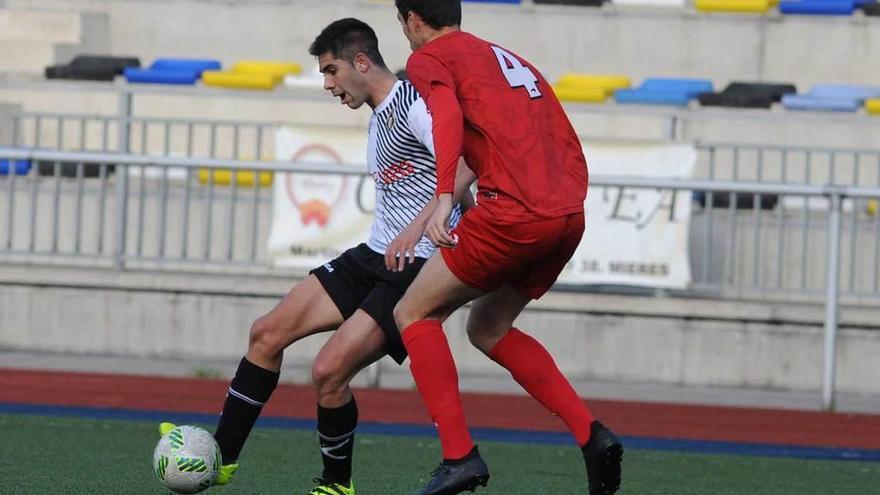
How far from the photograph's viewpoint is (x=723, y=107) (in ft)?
50.8

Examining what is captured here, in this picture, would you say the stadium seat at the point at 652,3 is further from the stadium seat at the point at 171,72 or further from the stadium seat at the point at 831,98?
the stadium seat at the point at 171,72

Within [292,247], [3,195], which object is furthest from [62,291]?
[292,247]

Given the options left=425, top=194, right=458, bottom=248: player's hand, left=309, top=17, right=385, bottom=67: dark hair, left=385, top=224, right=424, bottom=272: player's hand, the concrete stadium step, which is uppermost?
the concrete stadium step

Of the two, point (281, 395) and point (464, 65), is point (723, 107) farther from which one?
point (464, 65)

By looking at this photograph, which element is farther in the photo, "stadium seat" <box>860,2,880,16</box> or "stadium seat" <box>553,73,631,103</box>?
"stadium seat" <box>860,2,880,16</box>

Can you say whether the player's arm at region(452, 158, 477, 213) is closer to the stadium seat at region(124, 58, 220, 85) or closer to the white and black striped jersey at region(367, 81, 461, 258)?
the white and black striped jersey at region(367, 81, 461, 258)

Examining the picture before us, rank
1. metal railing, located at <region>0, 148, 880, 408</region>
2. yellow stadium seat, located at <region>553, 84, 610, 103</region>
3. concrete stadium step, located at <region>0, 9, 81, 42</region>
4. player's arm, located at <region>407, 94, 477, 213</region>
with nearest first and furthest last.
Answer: player's arm, located at <region>407, 94, 477, 213</region>
metal railing, located at <region>0, 148, 880, 408</region>
yellow stadium seat, located at <region>553, 84, 610, 103</region>
concrete stadium step, located at <region>0, 9, 81, 42</region>

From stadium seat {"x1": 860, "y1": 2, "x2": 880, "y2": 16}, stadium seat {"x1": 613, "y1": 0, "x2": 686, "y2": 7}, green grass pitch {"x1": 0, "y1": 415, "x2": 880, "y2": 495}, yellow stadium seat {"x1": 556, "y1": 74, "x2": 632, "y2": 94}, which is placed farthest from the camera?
stadium seat {"x1": 613, "y1": 0, "x2": 686, "y2": 7}

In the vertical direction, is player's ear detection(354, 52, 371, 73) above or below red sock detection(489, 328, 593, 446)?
above

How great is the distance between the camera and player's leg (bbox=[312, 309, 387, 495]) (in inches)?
251

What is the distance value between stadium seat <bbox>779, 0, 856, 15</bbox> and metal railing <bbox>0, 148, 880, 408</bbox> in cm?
473

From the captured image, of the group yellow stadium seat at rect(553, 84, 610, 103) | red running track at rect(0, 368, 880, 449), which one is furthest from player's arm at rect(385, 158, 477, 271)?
yellow stadium seat at rect(553, 84, 610, 103)

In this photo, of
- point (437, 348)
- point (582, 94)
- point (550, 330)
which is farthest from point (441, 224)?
point (582, 94)

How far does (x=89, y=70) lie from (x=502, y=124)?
37.9ft
